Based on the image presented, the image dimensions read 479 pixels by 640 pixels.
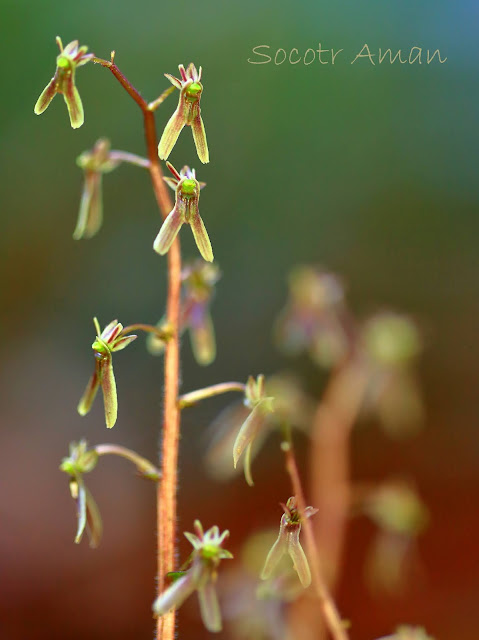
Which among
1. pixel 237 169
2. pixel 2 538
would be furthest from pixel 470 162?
pixel 2 538

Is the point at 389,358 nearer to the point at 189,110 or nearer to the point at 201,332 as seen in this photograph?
the point at 201,332

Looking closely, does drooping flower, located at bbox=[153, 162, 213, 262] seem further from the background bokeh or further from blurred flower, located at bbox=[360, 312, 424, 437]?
the background bokeh

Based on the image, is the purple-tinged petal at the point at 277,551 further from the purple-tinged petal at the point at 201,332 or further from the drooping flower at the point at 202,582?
the purple-tinged petal at the point at 201,332

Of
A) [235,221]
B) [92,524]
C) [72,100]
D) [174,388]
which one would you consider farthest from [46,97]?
[235,221]

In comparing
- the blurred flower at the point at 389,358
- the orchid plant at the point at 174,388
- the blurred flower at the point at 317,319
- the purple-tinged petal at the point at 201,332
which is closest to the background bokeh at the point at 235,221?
the blurred flower at the point at 389,358

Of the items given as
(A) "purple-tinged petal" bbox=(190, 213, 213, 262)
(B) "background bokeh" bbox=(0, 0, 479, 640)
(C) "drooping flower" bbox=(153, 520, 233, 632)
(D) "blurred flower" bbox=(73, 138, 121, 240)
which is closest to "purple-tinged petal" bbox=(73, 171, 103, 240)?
(D) "blurred flower" bbox=(73, 138, 121, 240)
